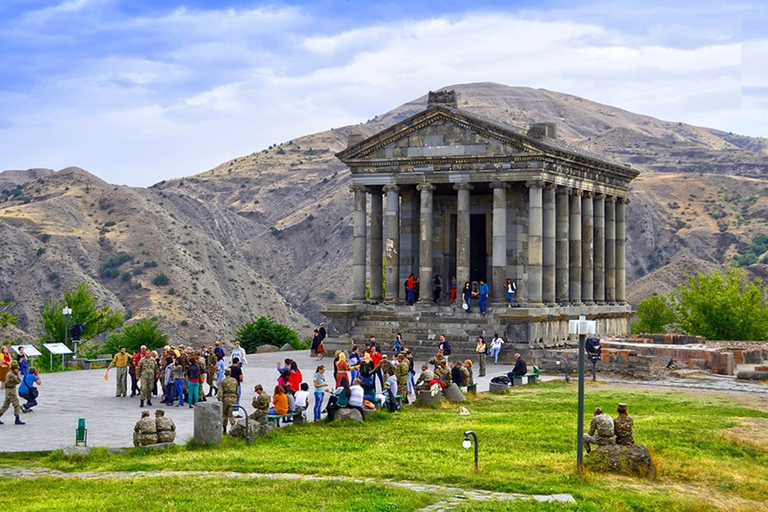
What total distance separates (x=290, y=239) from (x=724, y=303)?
100m

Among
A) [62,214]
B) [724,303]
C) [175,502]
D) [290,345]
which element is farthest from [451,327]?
[62,214]

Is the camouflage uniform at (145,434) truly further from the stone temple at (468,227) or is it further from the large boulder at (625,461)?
the stone temple at (468,227)

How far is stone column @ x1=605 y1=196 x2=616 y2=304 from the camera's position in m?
57.9

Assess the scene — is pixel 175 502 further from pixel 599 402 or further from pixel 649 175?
pixel 649 175

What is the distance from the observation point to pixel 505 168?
48062 mm

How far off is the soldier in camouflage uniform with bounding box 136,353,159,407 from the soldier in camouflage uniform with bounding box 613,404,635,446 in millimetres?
14531

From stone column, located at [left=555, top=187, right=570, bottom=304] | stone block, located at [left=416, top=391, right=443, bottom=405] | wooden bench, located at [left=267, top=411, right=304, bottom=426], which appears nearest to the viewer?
wooden bench, located at [left=267, top=411, right=304, bottom=426]

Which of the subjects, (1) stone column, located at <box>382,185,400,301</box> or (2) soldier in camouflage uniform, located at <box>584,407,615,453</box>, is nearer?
(2) soldier in camouflage uniform, located at <box>584,407,615,453</box>

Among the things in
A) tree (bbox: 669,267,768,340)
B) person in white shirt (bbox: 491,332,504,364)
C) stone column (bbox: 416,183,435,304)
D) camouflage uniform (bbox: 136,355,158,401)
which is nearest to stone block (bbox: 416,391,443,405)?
camouflage uniform (bbox: 136,355,158,401)

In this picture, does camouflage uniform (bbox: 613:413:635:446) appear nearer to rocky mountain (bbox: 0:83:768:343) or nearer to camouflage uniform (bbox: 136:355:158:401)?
camouflage uniform (bbox: 136:355:158:401)

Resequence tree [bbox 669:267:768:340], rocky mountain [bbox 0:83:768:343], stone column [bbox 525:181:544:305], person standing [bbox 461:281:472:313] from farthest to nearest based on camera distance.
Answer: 1. rocky mountain [bbox 0:83:768:343]
2. tree [bbox 669:267:768:340]
3. stone column [bbox 525:181:544:305]
4. person standing [bbox 461:281:472:313]

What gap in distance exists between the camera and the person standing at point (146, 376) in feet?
100

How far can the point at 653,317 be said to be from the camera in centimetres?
6781

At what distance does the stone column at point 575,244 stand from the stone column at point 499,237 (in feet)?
18.1
